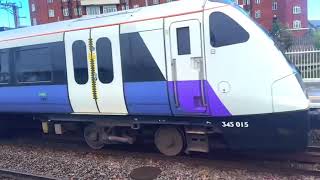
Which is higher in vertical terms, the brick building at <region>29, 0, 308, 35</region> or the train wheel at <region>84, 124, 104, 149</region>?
the brick building at <region>29, 0, 308, 35</region>

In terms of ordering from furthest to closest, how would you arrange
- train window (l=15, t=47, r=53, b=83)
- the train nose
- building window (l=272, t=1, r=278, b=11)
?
building window (l=272, t=1, r=278, b=11) → train window (l=15, t=47, r=53, b=83) → the train nose

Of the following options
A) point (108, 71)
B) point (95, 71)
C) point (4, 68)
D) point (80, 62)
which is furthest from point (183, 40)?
point (4, 68)

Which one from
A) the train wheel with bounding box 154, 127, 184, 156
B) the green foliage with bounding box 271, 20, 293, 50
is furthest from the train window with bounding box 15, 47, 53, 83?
the green foliage with bounding box 271, 20, 293, 50

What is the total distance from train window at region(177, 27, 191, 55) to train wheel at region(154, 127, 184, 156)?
1.67 m

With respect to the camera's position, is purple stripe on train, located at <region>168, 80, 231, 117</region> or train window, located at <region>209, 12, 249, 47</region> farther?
purple stripe on train, located at <region>168, 80, 231, 117</region>

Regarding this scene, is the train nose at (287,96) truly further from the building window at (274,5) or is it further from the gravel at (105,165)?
the building window at (274,5)

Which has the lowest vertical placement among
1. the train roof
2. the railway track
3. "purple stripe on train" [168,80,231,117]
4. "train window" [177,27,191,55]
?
the railway track

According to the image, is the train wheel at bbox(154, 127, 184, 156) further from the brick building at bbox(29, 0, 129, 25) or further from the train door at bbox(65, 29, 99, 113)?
the brick building at bbox(29, 0, 129, 25)

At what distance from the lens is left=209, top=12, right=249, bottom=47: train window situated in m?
7.36

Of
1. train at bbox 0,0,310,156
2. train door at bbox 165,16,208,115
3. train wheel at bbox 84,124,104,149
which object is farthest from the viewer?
train wheel at bbox 84,124,104,149

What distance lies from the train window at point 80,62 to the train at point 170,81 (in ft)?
0.07

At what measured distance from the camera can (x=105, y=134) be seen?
31.3ft

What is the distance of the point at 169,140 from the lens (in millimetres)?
8586

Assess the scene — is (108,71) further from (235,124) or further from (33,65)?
(235,124)
